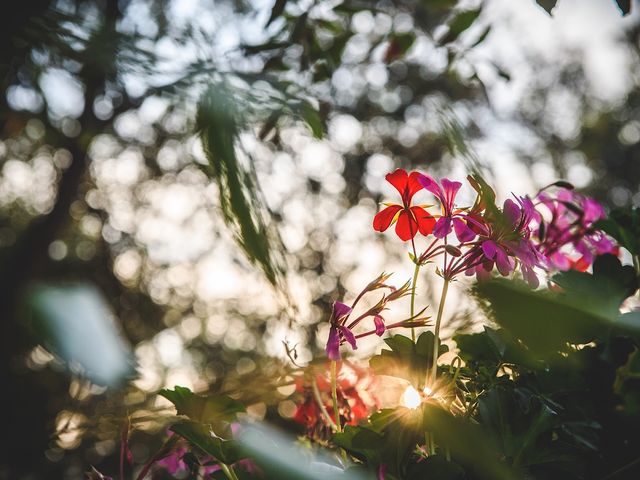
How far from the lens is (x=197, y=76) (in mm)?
300

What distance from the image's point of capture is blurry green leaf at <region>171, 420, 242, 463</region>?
0.40 m

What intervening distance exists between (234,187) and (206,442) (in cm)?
31

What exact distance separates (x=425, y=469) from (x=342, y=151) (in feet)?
15.8

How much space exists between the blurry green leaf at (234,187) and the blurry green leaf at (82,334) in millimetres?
53

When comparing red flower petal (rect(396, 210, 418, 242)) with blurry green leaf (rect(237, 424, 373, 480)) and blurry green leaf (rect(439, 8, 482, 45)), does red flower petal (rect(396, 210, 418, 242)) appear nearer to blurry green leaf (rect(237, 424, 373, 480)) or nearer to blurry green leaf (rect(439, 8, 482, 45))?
blurry green leaf (rect(237, 424, 373, 480))

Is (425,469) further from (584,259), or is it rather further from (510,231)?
(584,259)

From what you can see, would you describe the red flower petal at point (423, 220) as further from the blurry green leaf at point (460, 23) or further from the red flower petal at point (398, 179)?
the blurry green leaf at point (460, 23)

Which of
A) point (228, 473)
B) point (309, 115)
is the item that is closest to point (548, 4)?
point (309, 115)

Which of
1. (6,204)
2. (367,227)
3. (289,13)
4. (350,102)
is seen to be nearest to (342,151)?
(350,102)

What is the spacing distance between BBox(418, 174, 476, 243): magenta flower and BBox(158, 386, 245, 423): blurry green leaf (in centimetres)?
22

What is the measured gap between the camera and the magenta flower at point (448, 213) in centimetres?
46

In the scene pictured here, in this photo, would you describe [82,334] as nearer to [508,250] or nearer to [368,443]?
[368,443]

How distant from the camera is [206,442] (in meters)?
0.41

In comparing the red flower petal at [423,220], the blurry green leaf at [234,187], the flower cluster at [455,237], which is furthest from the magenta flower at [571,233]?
the blurry green leaf at [234,187]
